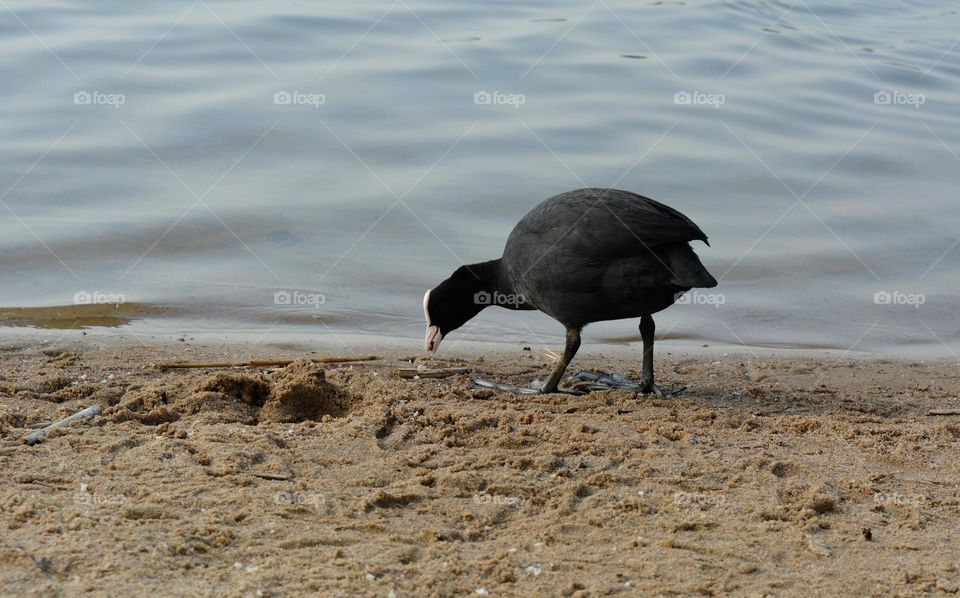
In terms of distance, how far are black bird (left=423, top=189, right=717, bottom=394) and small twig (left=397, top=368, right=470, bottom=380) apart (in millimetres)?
602

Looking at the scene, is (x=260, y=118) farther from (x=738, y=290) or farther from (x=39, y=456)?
(x=39, y=456)

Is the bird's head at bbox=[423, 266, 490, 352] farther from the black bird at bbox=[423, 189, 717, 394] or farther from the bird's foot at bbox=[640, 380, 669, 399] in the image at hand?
the bird's foot at bbox=[640, 380, 669, 399]

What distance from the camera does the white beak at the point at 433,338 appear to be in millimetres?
6938

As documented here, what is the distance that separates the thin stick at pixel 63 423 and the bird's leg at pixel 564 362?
8.34 feet

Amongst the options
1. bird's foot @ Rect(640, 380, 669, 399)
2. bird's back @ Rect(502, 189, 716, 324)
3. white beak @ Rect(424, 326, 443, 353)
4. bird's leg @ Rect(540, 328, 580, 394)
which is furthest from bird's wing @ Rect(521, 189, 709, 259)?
white beak @ Rect(424, 326, 443, 353)

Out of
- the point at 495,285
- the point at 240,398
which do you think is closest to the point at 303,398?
the point at 240,398

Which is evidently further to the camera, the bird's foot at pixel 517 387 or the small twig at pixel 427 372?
→ the small twig at pixel 427 372

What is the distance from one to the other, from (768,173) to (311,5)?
884 cm

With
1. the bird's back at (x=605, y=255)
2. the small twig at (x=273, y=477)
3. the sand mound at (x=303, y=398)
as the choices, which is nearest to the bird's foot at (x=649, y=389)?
the bird's back at (x=605, y=255)

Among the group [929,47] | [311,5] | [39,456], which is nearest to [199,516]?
[39,456]

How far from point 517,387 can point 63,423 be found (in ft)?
8.59

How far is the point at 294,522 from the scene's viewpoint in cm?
375

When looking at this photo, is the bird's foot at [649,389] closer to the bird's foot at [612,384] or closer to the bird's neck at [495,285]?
the bird's foot at [612,384]

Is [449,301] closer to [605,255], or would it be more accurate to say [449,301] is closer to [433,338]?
[433,338]
